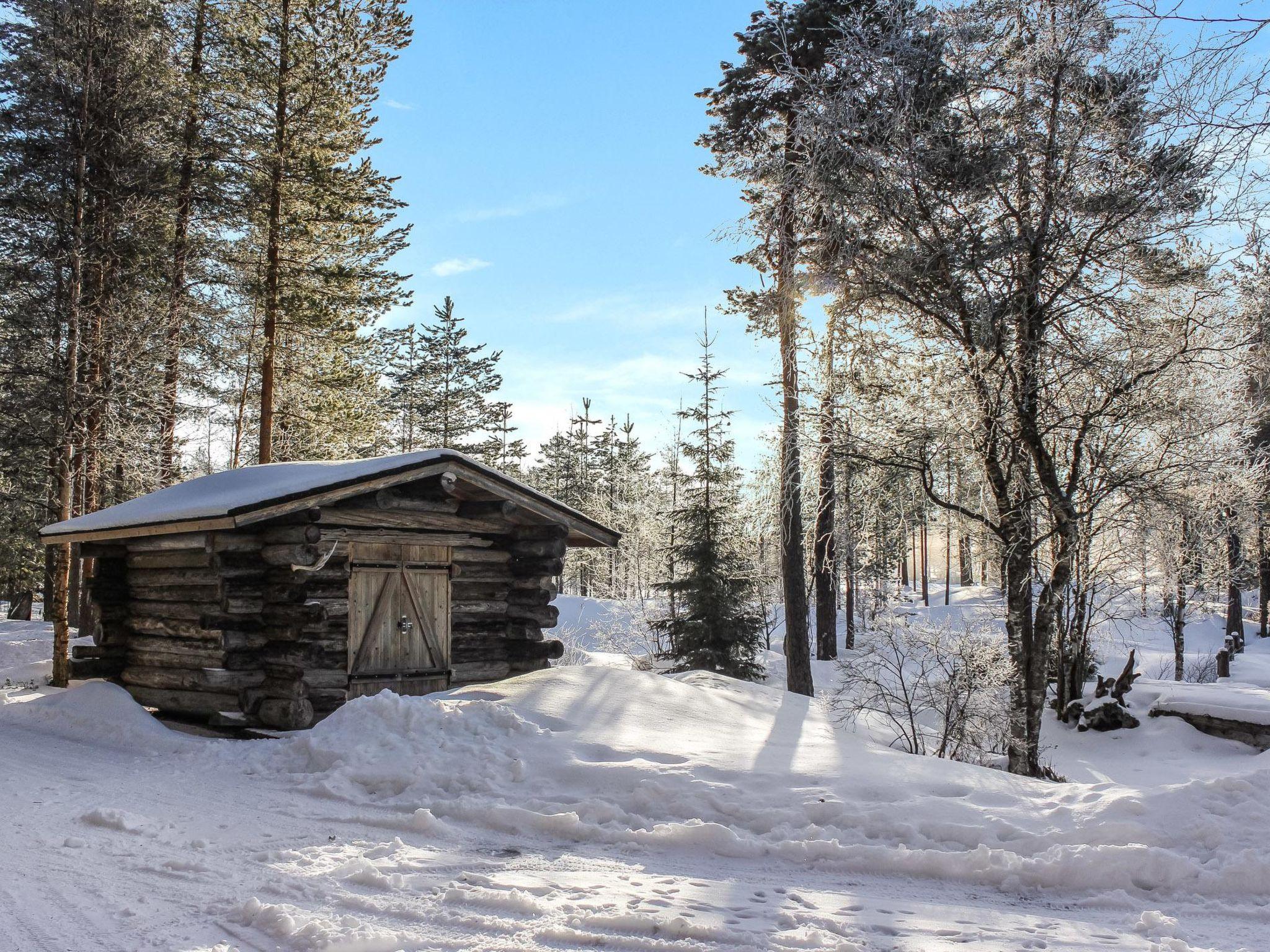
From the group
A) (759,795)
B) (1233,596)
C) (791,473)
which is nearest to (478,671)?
(791,473)

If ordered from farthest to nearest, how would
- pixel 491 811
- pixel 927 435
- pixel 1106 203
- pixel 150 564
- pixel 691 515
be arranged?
pixel 691 515, pixel 150 564, pixel 927 435, pixel 1106 203, pixel 491 811

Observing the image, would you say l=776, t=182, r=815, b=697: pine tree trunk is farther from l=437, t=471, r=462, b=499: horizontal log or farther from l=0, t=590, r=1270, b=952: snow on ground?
l=437, t=471, r=462, b=499: horizontal log

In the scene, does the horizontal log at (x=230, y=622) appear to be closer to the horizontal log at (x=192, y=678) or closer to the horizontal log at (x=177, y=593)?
the horizontal log at (x=177, y=593)

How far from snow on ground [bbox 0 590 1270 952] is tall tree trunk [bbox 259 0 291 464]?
1010 cm

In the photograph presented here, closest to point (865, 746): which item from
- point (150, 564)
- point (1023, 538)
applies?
point (1023, 538)

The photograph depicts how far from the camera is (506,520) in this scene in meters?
12.7

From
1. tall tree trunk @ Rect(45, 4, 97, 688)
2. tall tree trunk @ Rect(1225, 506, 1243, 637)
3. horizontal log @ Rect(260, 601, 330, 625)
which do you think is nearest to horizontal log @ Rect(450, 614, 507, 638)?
horizontal log @ Rect(260, 601, 330, 625)


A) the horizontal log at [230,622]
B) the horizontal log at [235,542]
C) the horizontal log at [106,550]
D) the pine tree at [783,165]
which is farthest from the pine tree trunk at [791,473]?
the horizontal log at [106,550]

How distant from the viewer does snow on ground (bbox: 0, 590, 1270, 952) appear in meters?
4.36

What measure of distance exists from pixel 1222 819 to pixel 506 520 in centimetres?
935

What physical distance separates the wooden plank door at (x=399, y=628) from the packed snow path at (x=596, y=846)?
214 cm

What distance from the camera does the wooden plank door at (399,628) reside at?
1105 centimetres

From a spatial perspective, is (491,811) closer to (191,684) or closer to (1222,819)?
(1222,819)

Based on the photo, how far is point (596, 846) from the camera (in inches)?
237
